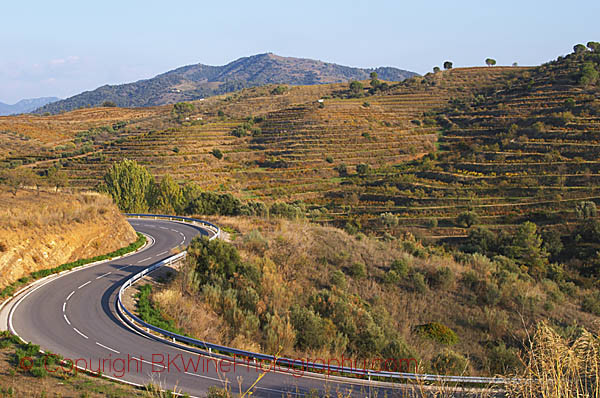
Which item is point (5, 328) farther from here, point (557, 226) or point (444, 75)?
point (444, 75)

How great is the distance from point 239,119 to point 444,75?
5063cm

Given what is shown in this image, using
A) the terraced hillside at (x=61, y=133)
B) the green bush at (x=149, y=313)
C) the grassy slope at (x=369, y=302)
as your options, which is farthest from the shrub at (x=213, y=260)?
the terraced hillside at (x=61, y=133)

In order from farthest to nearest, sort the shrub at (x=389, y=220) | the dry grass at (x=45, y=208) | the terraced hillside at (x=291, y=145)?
1. the terraced hillside at (x=291, y=145)
2. the shrub at (x=389, y=220)
3. the dry grass at (x=45, y=208)

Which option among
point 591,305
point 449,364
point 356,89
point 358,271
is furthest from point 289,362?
point 356,89

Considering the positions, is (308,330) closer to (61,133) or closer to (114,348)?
(114,348)

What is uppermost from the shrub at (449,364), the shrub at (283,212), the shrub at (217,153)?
the shrub at (217,153)

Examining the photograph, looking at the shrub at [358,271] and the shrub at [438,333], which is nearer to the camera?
the shrub at [438,333]

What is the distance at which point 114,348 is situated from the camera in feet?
35.6

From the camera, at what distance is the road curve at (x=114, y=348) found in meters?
9.15

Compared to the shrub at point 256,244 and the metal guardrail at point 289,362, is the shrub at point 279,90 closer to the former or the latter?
the shrub at point 256,244

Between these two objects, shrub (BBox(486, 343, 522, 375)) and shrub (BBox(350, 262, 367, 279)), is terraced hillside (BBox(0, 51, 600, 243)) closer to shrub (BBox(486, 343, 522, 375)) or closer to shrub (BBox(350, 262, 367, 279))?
shrub (BBox(350, 262, 367, 279))

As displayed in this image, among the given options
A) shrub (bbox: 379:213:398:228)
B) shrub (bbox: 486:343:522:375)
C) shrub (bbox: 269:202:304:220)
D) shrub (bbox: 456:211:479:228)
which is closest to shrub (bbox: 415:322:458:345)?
shrub (bbox: 486:343:522:375)

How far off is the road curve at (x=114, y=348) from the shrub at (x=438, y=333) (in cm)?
667

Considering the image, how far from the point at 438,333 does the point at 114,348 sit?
11386mm
